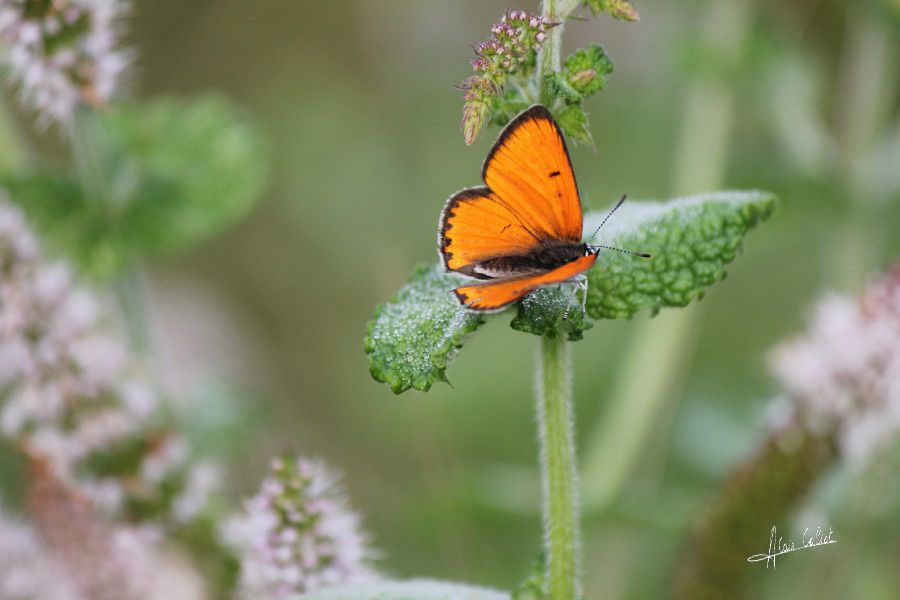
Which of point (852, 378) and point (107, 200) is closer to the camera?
point (852, 378)

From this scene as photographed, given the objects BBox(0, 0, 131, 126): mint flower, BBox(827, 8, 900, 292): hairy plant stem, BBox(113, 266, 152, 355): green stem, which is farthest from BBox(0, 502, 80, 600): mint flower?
BBox(827, 8, 900, 292): hairy plant stem

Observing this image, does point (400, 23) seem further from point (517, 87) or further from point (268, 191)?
point (517, 87)

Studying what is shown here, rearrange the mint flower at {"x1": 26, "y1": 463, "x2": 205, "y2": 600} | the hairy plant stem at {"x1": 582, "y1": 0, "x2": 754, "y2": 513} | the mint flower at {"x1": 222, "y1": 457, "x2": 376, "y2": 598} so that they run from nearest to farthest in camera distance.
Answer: the mint flower at {"x1": 222, "y1": 457, "x2": 376, "y2": 598}
the mint flower at {"x1": 26, "y1": 463, "x2": 205, "y2": 600}
the hairy plant stem at {"x1": 582, "y1": 0, "x2": 754, "y2": 513}

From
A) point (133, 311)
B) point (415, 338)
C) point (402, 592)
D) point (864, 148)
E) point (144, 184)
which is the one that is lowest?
point (402, 592)

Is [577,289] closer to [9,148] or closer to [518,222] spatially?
[518,222]

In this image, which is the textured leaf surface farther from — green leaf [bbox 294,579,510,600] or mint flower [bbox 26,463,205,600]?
mint flower [bbox 26,463,205,600]

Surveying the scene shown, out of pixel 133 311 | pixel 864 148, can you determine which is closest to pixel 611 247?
pixel 133 311
